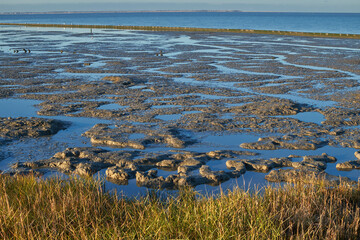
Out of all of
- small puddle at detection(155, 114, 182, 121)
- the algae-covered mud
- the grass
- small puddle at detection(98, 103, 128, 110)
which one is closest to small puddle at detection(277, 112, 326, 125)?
the algae-covered mud

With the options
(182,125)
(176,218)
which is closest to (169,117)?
(182,125)

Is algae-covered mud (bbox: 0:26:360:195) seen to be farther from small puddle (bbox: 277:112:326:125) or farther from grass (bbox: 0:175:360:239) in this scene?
grass (bbox: 0:175:360:239)

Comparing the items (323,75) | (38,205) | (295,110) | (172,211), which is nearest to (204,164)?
(172,211)

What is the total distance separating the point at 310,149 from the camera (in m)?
8.95

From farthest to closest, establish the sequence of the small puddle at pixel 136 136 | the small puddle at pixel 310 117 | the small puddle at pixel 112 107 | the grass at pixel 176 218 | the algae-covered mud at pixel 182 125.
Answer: the small puddle at pixel 112 107
the small puddle at pixel 310 117
the small puddle at pixel 136 136
the algae-covered mud at pixel 182 125
the grass at pixel 176 218

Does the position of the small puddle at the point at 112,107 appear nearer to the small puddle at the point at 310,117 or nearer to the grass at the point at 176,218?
the small puddle at the point at 310,117

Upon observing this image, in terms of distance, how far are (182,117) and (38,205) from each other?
6682 millimetres

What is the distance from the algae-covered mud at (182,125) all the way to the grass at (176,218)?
1.03 meters

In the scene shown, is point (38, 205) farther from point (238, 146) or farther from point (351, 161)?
point (351, 161)

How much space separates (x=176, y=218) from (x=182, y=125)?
5.82 metres

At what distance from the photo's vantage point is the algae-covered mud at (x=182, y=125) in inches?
306

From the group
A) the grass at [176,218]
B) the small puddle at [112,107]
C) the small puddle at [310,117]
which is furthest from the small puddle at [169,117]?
the grass at [176,218]

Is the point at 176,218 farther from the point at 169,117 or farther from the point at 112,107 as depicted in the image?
the point at 112,107

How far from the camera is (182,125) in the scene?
1066 centimetres
